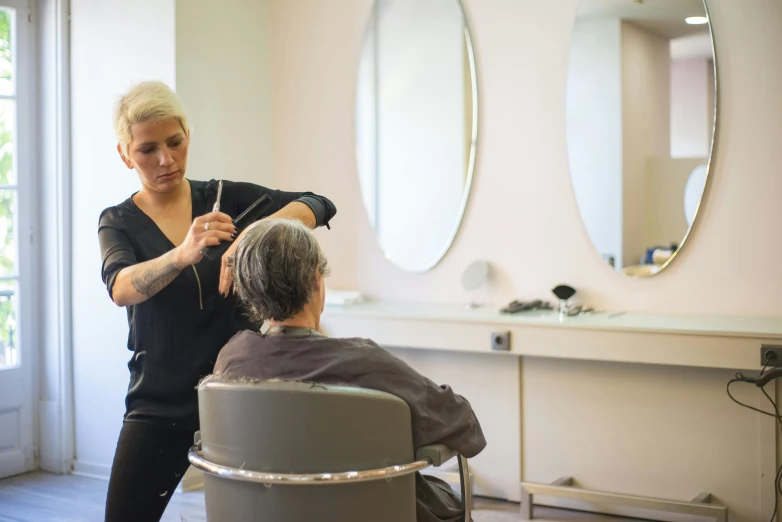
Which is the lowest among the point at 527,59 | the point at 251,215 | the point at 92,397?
the point at 92,397

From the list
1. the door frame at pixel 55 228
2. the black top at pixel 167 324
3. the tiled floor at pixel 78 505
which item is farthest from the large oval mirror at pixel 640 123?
the door frame at pixel 55 228

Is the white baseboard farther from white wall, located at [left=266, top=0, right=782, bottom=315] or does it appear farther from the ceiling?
the ceiling

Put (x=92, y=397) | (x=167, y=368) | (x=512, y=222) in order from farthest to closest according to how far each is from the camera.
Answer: (x=92, y=397) < (x=512, y=222) < (x=167, y=368)

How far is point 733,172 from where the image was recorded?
10.1 feet

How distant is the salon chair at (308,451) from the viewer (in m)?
1.50

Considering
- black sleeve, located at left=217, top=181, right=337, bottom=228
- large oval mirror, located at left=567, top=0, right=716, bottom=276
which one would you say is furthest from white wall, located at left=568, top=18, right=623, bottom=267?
black sleeve, located at left=217, top=181, right=337, bottom=228

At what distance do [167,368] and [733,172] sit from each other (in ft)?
7.07

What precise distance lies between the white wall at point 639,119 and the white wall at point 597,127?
0.02 meters

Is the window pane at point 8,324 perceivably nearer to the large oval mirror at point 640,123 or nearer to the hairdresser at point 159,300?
the hairdresser at point 159,300

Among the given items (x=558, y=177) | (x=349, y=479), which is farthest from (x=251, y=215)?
(x=558, y=177)

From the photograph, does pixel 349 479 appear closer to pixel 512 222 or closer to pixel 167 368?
pixel 167 368

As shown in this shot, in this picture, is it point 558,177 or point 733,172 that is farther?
point 558,177

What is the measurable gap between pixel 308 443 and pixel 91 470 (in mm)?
2636

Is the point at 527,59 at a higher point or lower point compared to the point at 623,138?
higher
